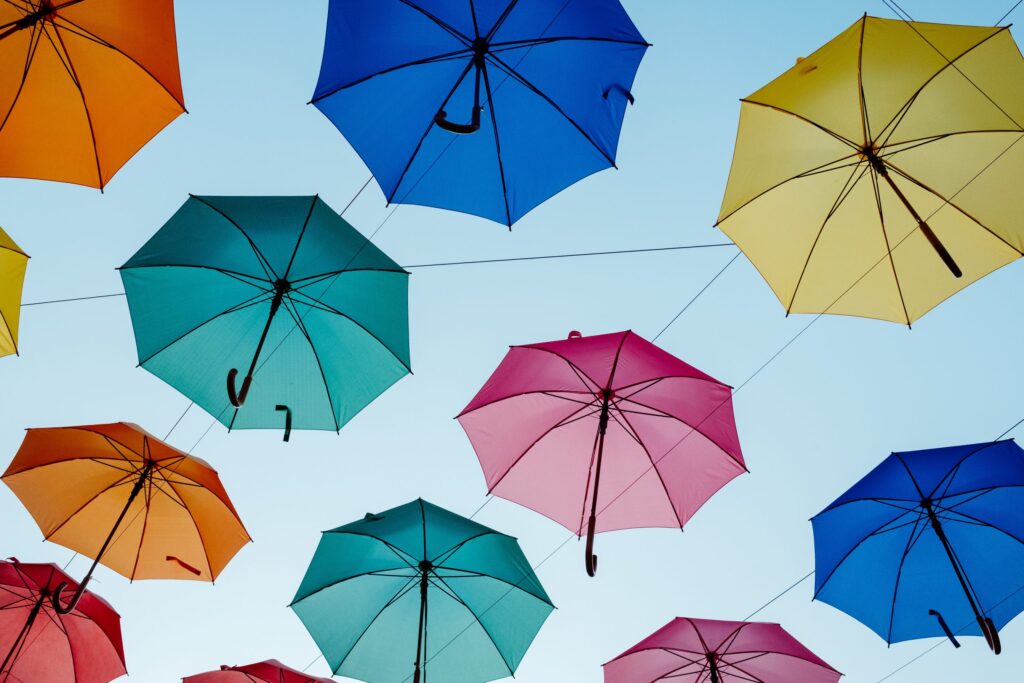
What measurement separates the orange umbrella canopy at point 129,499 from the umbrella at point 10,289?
3.15 ft

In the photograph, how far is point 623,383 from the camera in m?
6.99

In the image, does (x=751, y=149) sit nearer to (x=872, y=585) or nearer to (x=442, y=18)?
(x=442, y=18)

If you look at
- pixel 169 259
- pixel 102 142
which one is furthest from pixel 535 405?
pixel 102 142

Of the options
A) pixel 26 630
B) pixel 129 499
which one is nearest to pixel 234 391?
pixel 129 499

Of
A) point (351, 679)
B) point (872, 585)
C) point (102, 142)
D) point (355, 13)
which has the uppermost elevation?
point (355, 13)

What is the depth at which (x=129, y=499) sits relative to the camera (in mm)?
7496

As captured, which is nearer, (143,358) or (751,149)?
(751,149)

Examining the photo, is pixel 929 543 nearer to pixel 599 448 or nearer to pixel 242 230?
pixel 599 448

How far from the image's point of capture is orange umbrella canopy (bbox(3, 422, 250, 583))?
25.1ft

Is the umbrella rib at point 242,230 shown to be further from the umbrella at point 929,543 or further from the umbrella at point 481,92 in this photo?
the umbrella at point 929,543

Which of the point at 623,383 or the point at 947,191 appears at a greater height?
the point at 947,191

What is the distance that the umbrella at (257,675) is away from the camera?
812 cm

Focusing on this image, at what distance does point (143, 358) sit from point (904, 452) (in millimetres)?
6381

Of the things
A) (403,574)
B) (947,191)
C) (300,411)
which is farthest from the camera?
(403,574)
